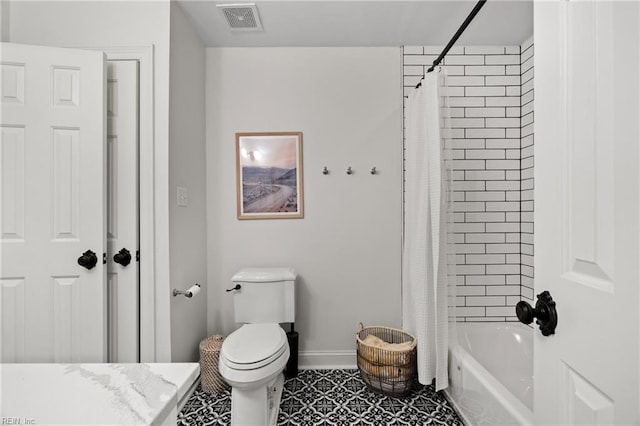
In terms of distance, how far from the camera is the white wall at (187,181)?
1.91 metres

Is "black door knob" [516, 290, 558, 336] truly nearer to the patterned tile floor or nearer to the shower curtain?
the shower curtain

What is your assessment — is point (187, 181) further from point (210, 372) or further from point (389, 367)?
point (389, 367)

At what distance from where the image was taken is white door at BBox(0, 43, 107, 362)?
1.59 meters

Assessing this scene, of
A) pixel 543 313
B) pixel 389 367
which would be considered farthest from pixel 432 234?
pixel 543 313

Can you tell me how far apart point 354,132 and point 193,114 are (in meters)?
1.15

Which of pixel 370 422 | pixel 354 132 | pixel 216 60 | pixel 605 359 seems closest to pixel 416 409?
pixel 370 422

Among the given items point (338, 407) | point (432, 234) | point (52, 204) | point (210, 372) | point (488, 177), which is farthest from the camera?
point (488, 177)

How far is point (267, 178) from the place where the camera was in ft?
7.96

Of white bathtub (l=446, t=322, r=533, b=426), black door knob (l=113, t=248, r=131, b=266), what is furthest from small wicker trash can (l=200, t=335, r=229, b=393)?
white bathtub (l=446, t=322, r=533, b=426)

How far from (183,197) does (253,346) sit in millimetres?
1021

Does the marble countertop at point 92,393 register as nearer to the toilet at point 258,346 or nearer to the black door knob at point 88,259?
the toilet at point 258,346

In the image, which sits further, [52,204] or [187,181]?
[187,181]

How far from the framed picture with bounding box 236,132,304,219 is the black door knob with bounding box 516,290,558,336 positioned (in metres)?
1.75

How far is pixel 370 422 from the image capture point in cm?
176
